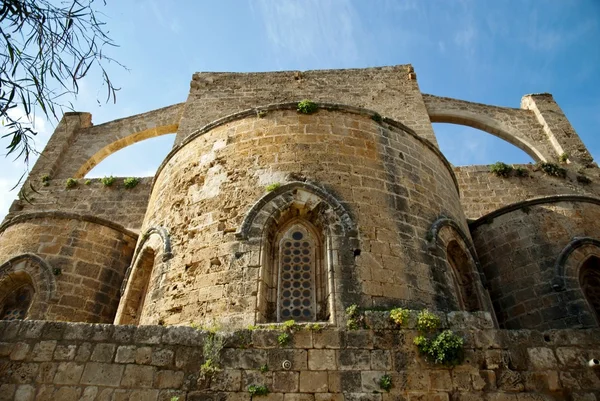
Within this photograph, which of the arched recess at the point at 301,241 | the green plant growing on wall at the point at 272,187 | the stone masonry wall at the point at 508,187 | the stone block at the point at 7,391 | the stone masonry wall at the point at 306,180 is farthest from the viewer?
the stone masonry wall at the point at 508,187

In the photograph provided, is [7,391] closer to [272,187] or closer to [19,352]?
[19,352]

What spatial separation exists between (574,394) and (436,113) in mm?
12321

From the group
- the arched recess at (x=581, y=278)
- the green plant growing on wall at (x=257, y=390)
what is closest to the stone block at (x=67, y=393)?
the green plant growing on wall at (x=257, y=390)

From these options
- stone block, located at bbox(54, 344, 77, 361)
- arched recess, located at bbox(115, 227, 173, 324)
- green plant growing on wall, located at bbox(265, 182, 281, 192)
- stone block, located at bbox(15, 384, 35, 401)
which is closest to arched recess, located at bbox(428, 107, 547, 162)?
→ green plant growing on wall, located at bbox(265, 182, 281, 192)

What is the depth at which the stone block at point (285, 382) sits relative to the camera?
164 inches

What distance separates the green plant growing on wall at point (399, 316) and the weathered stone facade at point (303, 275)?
8cm

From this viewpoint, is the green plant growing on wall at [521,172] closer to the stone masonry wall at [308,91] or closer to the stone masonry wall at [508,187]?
the stone masonry wall at [508,187]

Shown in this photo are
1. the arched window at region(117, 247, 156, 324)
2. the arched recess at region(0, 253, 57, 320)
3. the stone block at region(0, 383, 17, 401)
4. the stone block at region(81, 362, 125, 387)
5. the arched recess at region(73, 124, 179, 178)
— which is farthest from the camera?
the arched recess at region(73, 124, 179, 178)

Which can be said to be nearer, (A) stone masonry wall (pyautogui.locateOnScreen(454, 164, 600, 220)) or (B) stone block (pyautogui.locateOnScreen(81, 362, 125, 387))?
(B) stone block (pyautogui.locateOnScreen(81, 362, 125, 387))

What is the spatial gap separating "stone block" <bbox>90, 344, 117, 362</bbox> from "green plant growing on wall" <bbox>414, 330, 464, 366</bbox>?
313 cm

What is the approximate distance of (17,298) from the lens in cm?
831

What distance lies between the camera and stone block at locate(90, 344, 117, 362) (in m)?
4.28

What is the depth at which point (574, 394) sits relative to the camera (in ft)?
13.5

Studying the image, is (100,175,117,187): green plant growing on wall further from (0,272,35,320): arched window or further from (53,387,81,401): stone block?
(53,387,81,401): stone block
